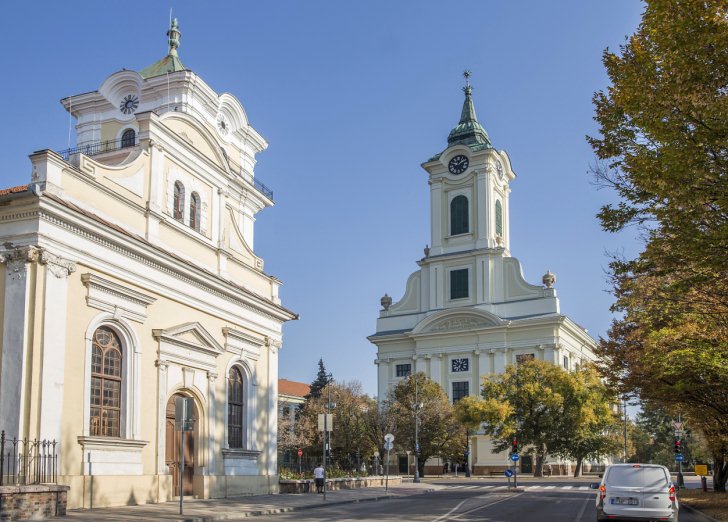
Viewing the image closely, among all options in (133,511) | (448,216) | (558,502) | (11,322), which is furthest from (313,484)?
(448,216)

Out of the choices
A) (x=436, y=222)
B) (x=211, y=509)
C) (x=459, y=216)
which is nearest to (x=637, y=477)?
(x=211, y=509)

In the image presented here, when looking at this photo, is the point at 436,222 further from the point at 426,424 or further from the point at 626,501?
the point at 626,501

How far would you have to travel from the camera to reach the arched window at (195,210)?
99.0ft

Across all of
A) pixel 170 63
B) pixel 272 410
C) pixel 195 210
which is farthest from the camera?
pixel 170 63

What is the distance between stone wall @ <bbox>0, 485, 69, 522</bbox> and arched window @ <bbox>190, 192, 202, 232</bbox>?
42.9 ft

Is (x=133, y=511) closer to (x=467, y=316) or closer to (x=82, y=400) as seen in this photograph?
(x=82, y=400)

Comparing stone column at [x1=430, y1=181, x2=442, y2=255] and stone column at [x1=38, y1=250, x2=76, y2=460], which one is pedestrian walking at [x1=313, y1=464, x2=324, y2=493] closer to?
stone column at [x1=38, y1=250, x2=76, y2=460]

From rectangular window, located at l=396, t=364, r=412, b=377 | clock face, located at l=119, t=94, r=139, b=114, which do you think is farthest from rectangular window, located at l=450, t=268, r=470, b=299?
clock face, located at l=119, t=94, r=139, b=114

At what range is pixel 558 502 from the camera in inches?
1126

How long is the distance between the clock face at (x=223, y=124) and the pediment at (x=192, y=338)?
482 inches

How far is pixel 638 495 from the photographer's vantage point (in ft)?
55.6

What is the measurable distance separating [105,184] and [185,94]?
11417mm

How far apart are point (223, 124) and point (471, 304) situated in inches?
1614

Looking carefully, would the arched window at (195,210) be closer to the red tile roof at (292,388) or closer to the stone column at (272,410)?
the stone column at (272,410)
